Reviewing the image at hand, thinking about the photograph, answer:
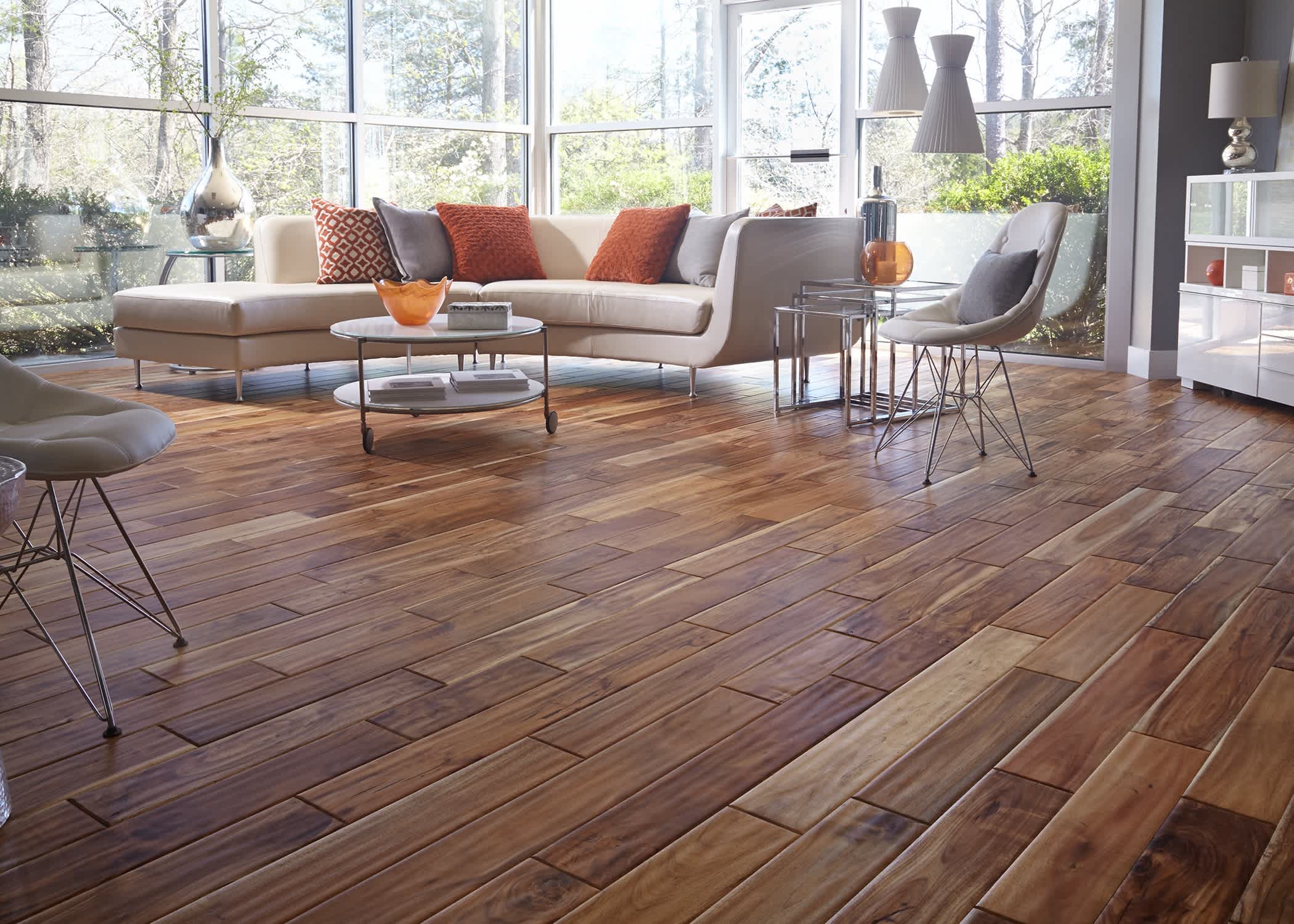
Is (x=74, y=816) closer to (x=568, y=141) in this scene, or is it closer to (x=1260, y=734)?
(x=1260, y=734)

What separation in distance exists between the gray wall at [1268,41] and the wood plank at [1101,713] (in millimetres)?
4032

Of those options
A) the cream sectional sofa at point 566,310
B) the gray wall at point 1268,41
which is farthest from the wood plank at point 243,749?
the gray wall at point 1268,41

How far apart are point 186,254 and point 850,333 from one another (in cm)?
339

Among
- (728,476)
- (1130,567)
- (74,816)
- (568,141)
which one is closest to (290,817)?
(74,816)

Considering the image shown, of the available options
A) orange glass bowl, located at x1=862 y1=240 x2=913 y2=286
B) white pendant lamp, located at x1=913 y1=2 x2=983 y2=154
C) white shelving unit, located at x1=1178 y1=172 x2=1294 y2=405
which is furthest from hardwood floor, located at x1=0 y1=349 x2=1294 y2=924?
white pendant lamp, located at x1=913 y1=2 x2=983 y2=154

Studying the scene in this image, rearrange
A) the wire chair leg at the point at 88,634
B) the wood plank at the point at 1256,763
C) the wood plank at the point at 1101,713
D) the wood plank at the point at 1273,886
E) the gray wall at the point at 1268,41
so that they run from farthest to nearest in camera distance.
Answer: the gray wall at the point at 1268,41, the wire chair leg at the point at 88,634, the wood plank at the point at 1101,713, the wood plank at the point at 1256,763, the wood plank at the point at 1273,886

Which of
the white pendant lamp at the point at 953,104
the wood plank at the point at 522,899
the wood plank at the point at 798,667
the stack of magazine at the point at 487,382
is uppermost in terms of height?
the white pendant lamp at the point at 953,104

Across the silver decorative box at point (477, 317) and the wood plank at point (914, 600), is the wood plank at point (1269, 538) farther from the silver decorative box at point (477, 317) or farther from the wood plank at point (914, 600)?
the silver decorative box at point (477, 317)

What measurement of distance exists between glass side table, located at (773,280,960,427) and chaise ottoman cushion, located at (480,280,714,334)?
0.37 meters

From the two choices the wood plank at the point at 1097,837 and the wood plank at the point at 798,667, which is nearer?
the wood plank at the point at 1097,837

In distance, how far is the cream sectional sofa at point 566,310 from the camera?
206 inches

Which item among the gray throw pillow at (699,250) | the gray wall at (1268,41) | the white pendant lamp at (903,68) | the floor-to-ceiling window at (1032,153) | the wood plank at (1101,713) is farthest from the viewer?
the floor-to-ceiling window at (1032,153)

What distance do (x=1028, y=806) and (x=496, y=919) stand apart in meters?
0.77

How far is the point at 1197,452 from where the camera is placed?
Answer: 4.19 m
